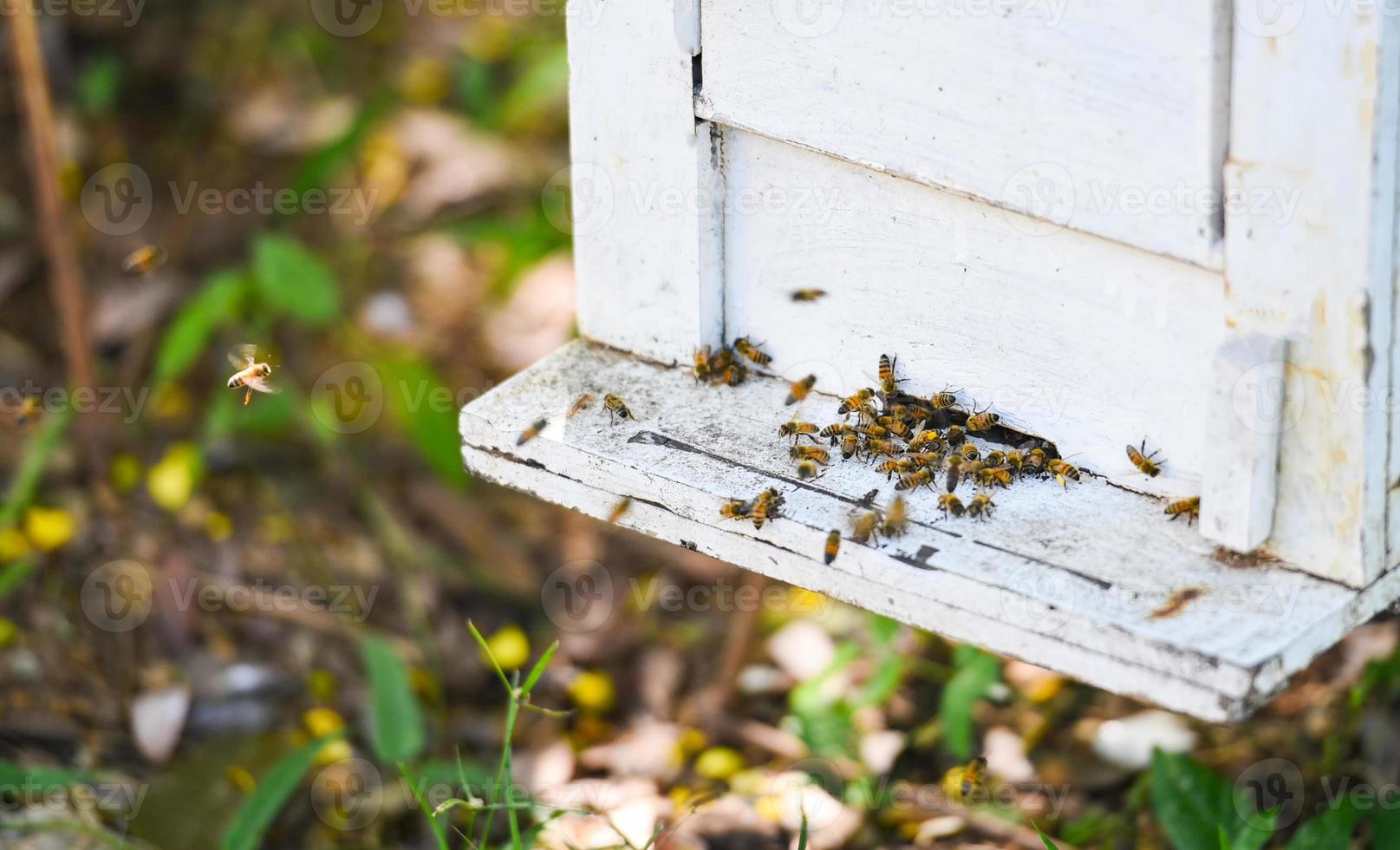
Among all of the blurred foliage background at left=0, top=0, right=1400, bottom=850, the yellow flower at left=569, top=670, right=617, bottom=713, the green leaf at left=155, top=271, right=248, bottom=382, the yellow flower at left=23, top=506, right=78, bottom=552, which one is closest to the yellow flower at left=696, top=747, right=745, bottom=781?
the blurred foliage background at left=0, top=0, right=1400, bottom=850

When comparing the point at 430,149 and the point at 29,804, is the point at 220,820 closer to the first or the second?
the point at 29,804

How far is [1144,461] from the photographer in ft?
7.76

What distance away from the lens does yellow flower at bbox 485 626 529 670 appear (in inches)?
170

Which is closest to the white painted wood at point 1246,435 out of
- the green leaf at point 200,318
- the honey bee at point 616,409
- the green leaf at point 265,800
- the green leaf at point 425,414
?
the honey bee at point 616,409

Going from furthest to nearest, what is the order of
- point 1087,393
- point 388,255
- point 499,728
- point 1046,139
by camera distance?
point 388,255
point 499,728
point 1087,393
point 1046,139

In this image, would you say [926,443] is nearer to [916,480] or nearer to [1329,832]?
[916,480]

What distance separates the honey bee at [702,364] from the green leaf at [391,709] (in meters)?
1.28

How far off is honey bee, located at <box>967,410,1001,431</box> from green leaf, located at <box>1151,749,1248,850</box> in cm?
96

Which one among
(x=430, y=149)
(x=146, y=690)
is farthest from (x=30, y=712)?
(x=430, y=149)

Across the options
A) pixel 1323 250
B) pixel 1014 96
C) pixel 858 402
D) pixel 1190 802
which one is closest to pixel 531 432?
pixel 858 402

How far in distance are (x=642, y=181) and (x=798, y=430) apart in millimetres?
563

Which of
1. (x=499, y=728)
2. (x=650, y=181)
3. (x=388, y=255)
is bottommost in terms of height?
(x=499, y=728)

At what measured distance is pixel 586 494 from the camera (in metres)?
2.69

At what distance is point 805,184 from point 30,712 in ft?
9.30
